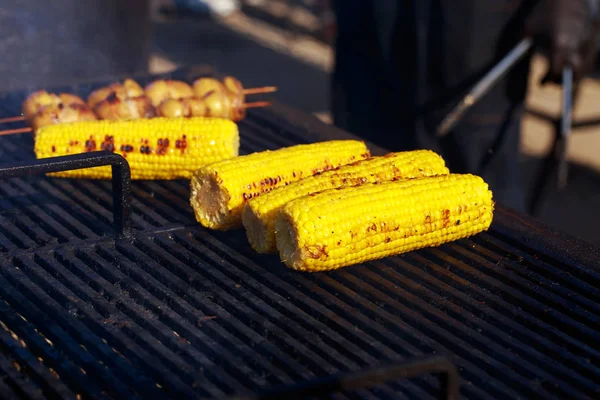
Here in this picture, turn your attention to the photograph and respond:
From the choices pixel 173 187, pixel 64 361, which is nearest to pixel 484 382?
pixel 64 361

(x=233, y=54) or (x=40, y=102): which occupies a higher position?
(x=40, y=102)

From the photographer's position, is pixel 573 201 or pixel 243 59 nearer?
pixel 573 201

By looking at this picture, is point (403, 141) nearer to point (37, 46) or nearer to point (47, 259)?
point (37, 46)

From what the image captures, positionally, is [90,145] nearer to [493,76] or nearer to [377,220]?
[377,220]

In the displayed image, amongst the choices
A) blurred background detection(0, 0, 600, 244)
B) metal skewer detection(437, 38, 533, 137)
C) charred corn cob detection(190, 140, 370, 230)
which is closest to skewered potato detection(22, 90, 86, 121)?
blurred background detection(0, 0, 600, 244)

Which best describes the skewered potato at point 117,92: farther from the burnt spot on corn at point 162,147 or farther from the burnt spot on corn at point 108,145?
the burnt spot on corn at point 162,147

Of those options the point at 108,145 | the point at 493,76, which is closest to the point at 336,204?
the point at 108,145
